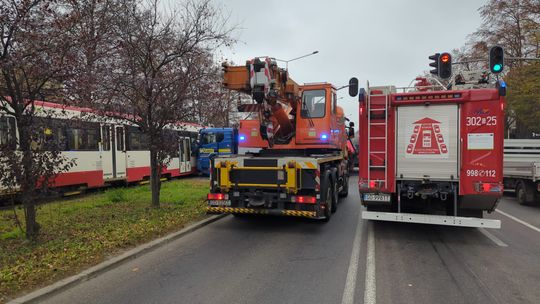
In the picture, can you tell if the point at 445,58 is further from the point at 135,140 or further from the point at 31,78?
the point at 135,140

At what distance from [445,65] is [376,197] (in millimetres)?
7840

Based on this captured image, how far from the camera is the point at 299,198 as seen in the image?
26.6 ft

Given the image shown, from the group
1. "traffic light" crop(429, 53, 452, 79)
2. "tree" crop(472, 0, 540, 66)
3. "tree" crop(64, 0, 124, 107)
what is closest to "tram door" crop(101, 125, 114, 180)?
"tree" crop(64, 0, 124, 107)

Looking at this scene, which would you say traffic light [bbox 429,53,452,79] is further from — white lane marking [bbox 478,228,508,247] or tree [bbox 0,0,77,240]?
tree [bbox 0,0,77,240]

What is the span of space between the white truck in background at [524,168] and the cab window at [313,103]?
7.53 metres

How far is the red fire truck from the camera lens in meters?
7.32

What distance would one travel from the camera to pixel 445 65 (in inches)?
530

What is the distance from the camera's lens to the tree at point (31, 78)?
19.4ft

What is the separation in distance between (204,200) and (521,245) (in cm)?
797

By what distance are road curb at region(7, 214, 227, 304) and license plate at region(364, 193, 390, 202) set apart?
147 inches

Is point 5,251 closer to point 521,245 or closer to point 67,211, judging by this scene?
point 67,211

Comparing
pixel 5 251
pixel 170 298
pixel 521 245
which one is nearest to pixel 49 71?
pixel 5 251

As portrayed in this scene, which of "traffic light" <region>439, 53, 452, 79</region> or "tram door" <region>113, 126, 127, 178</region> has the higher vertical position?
"traffic light" <region>439, 53, 452, 79</region>

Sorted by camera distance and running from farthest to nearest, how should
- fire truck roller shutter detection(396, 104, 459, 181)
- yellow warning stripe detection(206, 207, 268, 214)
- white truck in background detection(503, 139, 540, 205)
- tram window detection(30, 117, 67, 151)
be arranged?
1. white truck in background detection(503, 139, 540, 205)
2. yellow warning stripe detection(206, 207, 268, 214)
3. fire truck roller shutter detection(396, 104, 459, 181)
4. tram window detection(30, 117, 67, 151)
